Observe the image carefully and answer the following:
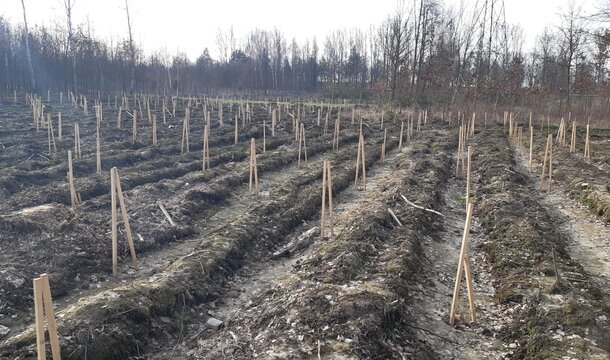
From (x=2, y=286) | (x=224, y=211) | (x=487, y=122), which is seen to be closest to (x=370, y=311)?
(x=2, y=286)

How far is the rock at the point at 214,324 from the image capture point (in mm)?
5918

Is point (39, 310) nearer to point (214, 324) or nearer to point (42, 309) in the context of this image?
point (42, 309)

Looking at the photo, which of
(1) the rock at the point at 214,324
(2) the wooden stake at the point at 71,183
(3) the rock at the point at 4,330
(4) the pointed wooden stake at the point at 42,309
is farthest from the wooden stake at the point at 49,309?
(2) the wooden stake at the point at 71,183

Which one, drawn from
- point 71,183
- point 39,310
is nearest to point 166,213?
point 71,183

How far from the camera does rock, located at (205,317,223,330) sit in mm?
5918

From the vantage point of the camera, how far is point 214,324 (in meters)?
5.95

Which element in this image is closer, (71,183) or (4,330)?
(4,330)

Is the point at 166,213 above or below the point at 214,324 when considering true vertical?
above

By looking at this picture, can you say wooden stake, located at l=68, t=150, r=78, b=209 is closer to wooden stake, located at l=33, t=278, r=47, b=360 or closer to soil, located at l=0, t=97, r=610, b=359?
soil, located at l=0, t=97, r=610, b=359

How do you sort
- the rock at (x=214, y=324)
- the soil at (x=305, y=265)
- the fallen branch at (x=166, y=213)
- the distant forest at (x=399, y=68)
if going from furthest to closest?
the distant forest at (x=399, y=68), the fallen branch at (x=166, y=213), the rock at (x=214, y=324), the soil at (x=305, y=265)

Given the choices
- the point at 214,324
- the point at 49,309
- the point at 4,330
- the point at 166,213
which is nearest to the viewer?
the point at 49,309

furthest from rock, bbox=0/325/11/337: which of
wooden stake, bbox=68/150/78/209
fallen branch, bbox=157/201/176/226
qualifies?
wooden stake, bbox=68/150/78/209

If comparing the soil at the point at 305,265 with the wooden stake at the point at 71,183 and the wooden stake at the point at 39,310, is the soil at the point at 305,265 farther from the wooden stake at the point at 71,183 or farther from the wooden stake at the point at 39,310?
the wooden stake at the point at 39,310

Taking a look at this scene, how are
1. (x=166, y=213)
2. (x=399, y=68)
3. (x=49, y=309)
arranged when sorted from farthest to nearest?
(x=399, y=68) → (x=166, y=213) → (x=49, y=309)
